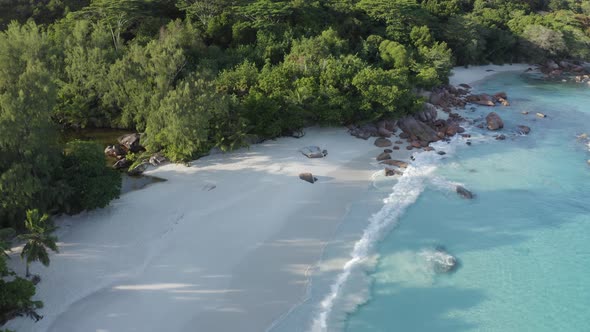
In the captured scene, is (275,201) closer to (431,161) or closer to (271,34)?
(431,161)

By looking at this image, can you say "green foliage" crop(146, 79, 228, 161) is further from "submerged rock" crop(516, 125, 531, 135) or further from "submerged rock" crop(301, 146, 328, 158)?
"submerged rock" crop(516, 125, 531, 135)

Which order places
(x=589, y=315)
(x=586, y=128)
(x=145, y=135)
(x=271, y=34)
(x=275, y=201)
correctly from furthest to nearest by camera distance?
(x=271, y=34) < (x=586, y=128) < (x=145, y=135) < (x=275, y=201) < (x=589, y=315)

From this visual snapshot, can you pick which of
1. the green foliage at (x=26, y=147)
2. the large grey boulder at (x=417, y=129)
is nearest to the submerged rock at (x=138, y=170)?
the green foliage at (x=26, y=147)

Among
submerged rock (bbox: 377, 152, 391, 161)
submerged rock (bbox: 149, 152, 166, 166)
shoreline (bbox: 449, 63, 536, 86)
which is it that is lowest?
submerged rock (bbox: 377, 152, 391, 161)

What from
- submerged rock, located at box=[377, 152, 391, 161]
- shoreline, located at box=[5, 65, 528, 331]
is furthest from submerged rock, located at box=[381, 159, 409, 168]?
shoreline, located at box=[5, 65, 528, 331]

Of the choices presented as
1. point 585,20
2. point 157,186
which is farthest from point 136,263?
point 585,20
